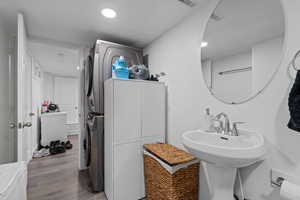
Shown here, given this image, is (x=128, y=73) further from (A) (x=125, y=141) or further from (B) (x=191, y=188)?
(B) (x=191, y=188)

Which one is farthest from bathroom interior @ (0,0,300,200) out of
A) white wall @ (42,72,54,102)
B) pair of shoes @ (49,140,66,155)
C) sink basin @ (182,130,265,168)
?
white wall @ (42,72,54,102)

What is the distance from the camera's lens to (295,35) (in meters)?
0.84

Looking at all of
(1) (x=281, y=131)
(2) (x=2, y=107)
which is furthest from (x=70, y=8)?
(1) (x=281, y=131)

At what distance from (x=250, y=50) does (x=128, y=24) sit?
1444mm

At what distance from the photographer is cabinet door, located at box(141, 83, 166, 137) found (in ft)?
5.72

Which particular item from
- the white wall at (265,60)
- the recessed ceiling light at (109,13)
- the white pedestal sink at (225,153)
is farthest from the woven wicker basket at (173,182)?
the recessed ceiling light at (109,13)

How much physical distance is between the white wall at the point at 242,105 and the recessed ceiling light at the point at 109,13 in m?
0.77

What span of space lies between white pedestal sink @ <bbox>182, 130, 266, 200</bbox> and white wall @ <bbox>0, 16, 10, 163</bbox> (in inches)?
93.5

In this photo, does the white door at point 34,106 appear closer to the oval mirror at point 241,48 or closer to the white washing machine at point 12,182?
the white washing machine at point 12,182

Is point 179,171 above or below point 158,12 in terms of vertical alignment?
below

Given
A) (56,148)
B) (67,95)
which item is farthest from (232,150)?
(67,95)

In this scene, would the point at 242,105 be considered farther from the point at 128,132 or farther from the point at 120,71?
the point at 120,71

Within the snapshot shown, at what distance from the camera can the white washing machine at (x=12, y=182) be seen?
99 centimetres

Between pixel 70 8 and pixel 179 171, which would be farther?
pixel 70 8
